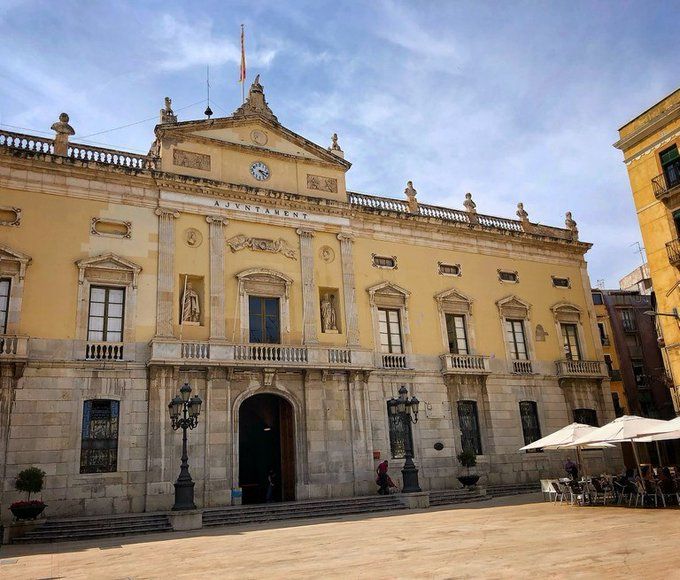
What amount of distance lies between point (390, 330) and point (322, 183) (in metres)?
6.77

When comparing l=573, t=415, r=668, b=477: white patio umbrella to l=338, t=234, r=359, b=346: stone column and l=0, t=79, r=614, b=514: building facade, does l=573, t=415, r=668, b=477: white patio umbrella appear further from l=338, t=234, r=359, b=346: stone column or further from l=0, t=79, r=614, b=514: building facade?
l=338, t=234, r=359, b=346: stone column

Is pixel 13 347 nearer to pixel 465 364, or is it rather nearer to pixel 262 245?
pixel 262 245

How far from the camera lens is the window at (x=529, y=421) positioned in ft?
87.4

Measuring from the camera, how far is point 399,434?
23609 millimetres

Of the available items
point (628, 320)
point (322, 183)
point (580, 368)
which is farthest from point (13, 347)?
point (628, 320)

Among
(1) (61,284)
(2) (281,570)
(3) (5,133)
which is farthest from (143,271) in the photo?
(2) (281,570)

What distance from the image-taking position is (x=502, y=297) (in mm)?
28156

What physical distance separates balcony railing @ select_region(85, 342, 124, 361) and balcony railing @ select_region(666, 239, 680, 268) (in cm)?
1996

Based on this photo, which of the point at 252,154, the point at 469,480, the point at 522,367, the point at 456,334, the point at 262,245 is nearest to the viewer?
the point at 469,480

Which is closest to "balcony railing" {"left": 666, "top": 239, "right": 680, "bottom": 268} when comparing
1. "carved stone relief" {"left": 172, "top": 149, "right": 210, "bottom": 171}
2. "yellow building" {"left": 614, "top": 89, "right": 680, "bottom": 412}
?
"yellow building" {"left": 614, "top": 89, "right": 680, "bottom": 412}

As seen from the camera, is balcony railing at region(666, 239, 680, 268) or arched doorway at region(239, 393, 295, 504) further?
balcony railing at region(666, 239, 680, 268)

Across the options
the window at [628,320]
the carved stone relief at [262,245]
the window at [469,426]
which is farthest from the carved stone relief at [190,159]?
the window at [628,320]

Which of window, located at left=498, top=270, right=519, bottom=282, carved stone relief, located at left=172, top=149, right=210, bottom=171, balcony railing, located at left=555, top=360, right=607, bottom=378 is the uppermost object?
carved stone relief, located at left=172, top=149, right=210, bottom=171

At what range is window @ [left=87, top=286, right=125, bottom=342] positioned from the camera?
1986 cm
